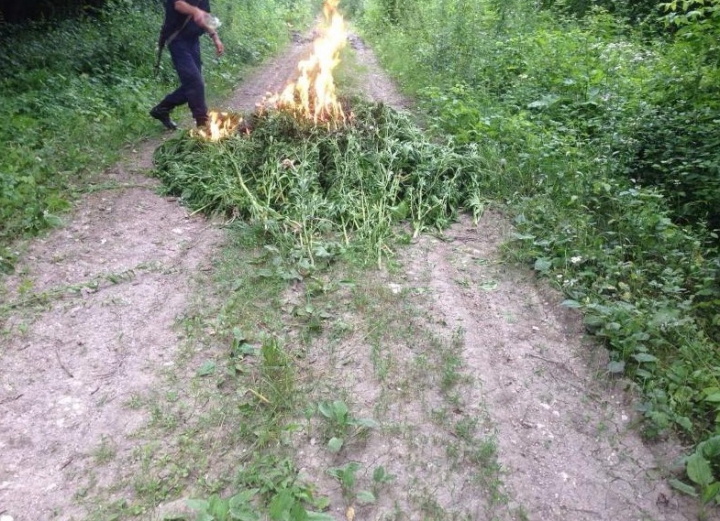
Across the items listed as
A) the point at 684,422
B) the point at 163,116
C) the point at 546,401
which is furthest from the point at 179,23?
the point at 684,422

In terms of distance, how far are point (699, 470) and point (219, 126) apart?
6105mm

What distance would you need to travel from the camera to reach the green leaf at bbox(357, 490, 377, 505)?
2.75m

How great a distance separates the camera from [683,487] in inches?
112

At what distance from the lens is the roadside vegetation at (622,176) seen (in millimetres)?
3562

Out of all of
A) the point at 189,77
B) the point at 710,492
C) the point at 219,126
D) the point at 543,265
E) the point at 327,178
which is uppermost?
the point at 189,77

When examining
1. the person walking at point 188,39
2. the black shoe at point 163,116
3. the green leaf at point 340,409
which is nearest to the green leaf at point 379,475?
the green leaf at point 340,409

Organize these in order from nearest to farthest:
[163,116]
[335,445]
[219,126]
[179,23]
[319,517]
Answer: [319,517] → [335,445] → [219,126] → [179,23] → [163,116]

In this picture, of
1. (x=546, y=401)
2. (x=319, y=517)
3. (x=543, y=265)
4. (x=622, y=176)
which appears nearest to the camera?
(x=319, y=517)

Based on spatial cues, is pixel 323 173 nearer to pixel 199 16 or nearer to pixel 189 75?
pixel 189 75

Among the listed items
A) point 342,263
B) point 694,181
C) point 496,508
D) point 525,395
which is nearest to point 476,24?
point 694,181

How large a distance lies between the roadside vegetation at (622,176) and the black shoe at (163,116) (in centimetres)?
366

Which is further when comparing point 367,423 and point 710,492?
point 367,423

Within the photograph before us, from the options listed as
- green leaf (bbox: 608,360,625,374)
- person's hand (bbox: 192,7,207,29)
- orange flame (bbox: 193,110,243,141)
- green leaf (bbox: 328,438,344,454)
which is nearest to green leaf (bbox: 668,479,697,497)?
green leaf (bbox: 608,360,625,374)

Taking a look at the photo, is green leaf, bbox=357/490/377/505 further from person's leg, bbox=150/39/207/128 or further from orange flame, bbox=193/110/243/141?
person's leg, bbox=150/39/207/128
